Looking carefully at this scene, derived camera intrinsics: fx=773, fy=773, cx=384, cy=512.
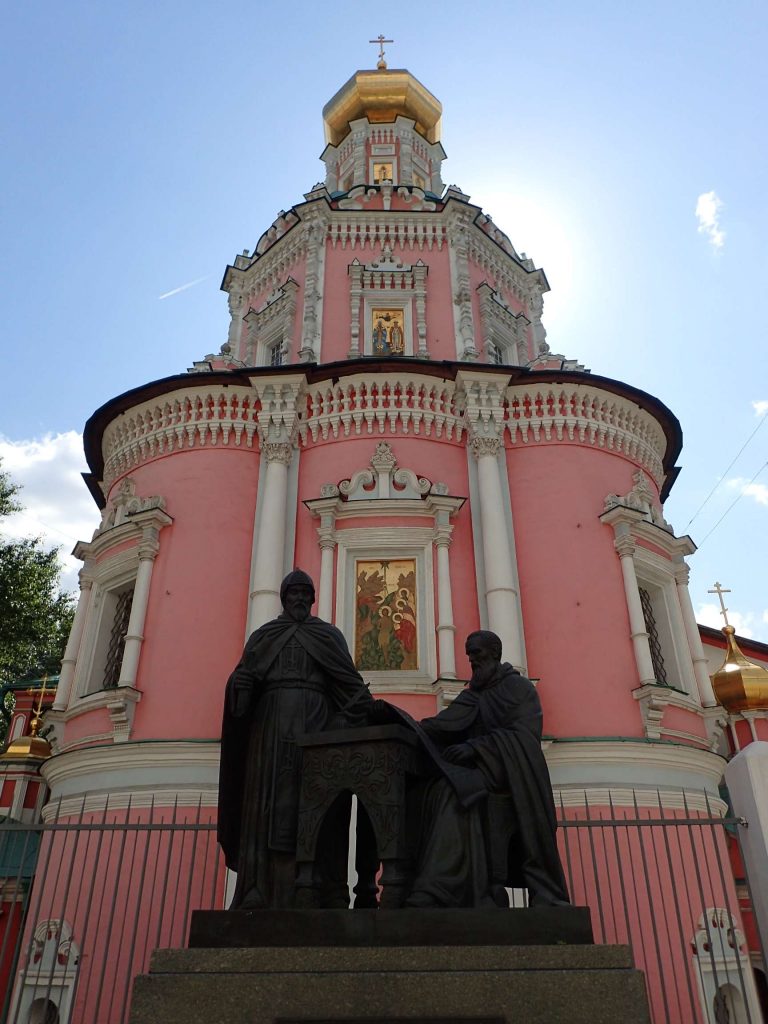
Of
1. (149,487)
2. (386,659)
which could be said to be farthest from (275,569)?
(149,487)

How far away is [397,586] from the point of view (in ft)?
39.6

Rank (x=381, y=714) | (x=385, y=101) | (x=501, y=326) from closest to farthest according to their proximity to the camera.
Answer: (x=381, y=714) < (x=501, y=326) < (x=385, y=101)

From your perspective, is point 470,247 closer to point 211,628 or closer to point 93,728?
point 211,628

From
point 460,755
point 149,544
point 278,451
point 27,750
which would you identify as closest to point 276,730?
point 460,755

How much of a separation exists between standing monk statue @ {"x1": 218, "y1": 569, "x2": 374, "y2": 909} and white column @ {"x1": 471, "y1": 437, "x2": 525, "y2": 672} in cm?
658

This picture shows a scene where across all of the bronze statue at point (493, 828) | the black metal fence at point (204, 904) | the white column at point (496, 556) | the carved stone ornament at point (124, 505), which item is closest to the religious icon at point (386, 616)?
the white column at point (496, 556)

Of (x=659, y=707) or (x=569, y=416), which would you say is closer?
(x=659, y=707)

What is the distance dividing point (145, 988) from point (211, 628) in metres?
8.40

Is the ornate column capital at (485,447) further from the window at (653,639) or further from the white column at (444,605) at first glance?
the window at (653,639)

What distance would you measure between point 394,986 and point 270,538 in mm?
8960

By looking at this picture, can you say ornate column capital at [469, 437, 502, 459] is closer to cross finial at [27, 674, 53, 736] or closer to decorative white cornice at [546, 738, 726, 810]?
decorative white cornice at [546, 738, 726, 810]

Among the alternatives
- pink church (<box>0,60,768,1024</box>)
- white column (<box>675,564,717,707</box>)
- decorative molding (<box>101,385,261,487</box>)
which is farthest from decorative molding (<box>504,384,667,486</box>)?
decorative molding (<box>101,385,261,487</box>)

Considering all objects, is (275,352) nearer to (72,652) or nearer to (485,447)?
(485,447)

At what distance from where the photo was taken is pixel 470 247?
16578mm
